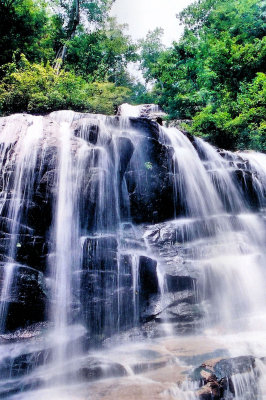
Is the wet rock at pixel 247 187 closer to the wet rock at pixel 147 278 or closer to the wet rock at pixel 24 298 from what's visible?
the wet rock at pixel 147 278

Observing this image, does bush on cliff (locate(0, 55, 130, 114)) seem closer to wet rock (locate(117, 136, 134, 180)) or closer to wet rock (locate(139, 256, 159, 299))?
wet rock (locate(117, 136, 134, 180))

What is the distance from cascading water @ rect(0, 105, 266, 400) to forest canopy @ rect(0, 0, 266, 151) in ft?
16.0

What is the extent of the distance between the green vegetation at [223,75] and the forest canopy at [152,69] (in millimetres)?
58

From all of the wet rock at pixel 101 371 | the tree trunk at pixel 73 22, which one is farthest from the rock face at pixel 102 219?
the tree trunk at pixel 73 22

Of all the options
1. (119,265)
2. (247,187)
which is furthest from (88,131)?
(247,187)

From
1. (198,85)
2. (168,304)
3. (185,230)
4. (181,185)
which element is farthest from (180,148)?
(198,85)

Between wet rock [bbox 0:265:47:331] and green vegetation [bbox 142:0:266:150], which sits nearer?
wet rock [bbox 0:265:47:331]

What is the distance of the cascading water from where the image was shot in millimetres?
4418

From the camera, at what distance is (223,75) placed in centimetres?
1644

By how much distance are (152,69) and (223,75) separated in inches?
256

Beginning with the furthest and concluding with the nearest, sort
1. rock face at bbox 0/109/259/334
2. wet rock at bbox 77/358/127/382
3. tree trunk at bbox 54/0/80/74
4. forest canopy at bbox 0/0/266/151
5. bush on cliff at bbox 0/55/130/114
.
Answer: tree trunk at bbox 54/0/80/74 → forest canopy at bbox 0/0/266/151 → bush on cliff at bbox 0/55/130/114 → rock face at bbox 0/109/259/334 → wet rock at bbox 77/358/127/382

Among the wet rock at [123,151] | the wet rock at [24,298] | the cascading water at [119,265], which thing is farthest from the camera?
the wet rock at [123,151]

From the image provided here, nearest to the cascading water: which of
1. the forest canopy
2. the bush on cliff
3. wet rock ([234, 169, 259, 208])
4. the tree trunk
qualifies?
wet rock ([234, 169, 259, 208])

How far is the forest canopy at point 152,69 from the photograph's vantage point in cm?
1356
